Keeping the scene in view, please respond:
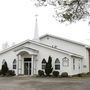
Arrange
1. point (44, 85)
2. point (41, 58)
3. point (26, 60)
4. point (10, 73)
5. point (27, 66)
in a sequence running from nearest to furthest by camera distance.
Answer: point (44, 85), point (41, 58), point (10, 73), point (27, 66), point (26, 60)

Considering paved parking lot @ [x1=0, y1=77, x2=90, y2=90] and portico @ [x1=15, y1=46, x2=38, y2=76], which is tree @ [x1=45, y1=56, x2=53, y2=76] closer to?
portico @ [x1=15, y1=46, x2=38, y2=76]

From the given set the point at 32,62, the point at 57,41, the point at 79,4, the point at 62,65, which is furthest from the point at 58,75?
the point at 79,4

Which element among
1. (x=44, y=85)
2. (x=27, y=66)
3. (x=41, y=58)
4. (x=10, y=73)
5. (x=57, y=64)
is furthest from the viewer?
(x=27, y=66)

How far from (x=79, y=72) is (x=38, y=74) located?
24.5ft

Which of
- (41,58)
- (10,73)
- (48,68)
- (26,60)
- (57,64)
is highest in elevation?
(41,58)

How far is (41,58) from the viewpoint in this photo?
4050cm

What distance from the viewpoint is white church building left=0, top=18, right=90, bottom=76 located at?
128ft

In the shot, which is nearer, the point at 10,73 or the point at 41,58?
the point at 41,58

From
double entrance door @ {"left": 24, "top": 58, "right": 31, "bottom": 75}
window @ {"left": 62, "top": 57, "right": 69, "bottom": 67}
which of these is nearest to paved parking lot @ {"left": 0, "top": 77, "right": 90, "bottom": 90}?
window @ {"left": 62, "top": 57, "right": 69, "bottom": 67}

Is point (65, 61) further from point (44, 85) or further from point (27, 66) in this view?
point (44, 85)

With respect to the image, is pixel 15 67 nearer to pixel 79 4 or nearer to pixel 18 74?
pixel 18 74

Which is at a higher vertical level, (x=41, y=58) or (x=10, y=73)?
(x=41, y=58)

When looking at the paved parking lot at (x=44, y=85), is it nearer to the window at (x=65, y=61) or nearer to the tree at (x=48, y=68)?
the tree at (x=48, y=68)

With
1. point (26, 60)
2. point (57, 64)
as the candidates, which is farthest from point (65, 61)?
point (26, 60)
